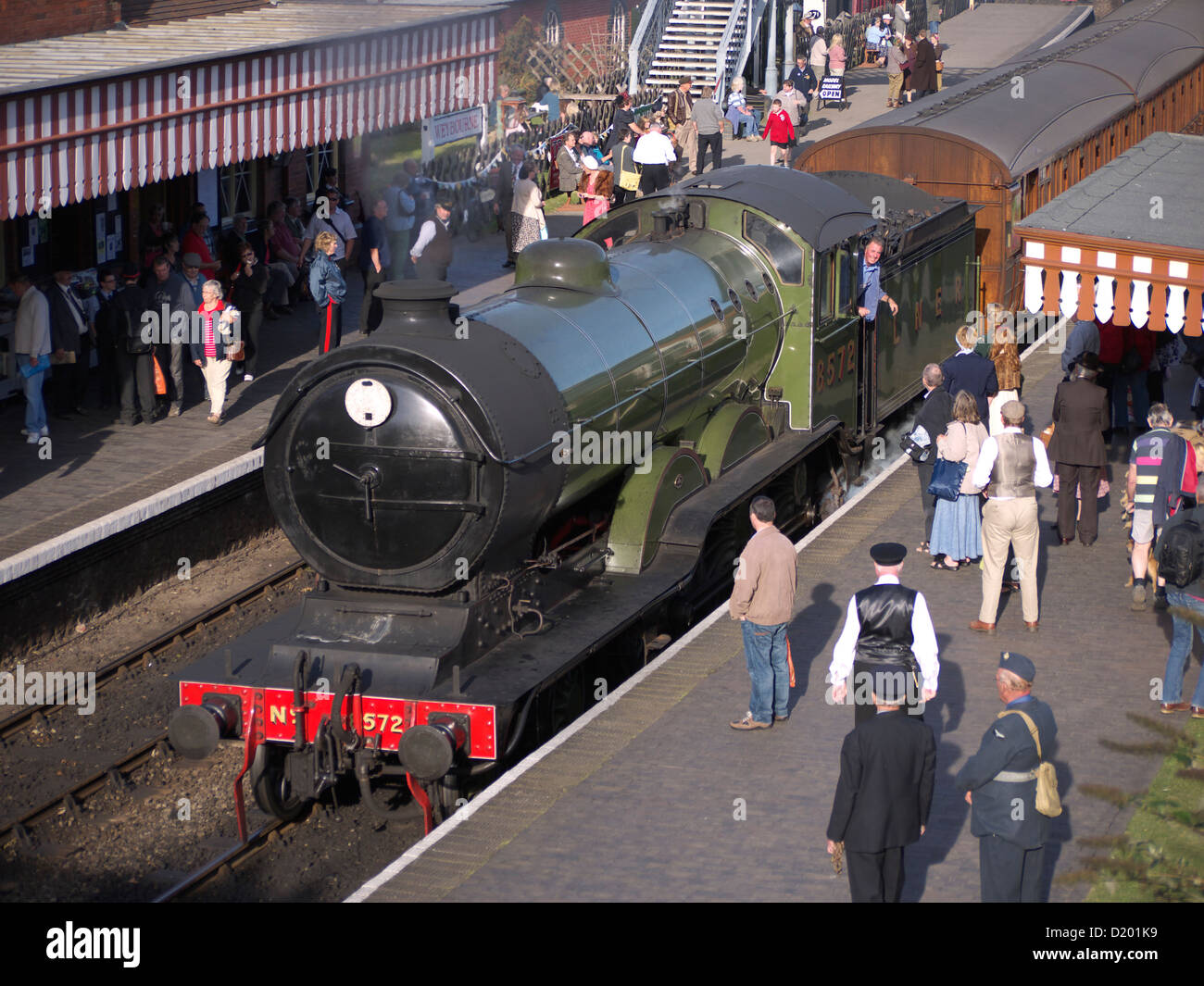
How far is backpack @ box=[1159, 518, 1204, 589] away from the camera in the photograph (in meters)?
9.16

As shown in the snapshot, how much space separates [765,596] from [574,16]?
31313mm

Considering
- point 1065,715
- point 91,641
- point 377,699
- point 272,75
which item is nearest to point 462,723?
point 377,699

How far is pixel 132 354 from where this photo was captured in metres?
15.5

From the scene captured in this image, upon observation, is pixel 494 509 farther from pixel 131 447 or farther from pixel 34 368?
pixel 131 447

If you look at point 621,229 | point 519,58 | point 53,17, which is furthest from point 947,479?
point 519,58

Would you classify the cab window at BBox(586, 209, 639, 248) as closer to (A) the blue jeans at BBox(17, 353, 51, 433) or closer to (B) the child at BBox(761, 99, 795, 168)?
(A) the blue jeans at BBox(17, 353, 51, 433)

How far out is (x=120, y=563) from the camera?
43.4 feet

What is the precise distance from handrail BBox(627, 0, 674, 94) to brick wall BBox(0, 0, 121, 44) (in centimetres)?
1721

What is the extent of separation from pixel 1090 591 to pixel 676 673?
3613mm

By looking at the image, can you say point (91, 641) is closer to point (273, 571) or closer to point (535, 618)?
point (273, 571)

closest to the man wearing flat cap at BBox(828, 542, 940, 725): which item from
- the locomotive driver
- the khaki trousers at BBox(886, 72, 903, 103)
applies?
the locomotive driver

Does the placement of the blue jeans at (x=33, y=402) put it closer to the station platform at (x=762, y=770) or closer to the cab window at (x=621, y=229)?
the cab window at (x=621, y=229)

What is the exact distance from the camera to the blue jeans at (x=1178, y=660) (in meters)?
9.40

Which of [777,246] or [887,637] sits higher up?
[777,246]
